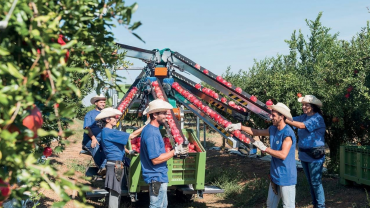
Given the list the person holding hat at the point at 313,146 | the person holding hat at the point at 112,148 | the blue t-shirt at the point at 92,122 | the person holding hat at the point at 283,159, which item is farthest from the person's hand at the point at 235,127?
the blue t-shirt at the point at 92,122

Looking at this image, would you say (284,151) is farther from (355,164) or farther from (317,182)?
(355,164)

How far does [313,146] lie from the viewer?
6.19m

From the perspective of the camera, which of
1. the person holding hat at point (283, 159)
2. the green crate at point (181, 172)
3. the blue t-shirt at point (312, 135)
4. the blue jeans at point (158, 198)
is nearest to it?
the blue jeans at point (158, 198)

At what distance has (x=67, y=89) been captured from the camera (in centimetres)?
221


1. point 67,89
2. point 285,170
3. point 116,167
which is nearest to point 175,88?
point 116,167

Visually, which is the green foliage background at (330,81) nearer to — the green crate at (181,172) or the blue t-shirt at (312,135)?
the blue t-shirt at (312,135)

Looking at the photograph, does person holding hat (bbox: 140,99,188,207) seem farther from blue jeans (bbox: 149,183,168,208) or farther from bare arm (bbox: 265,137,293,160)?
bare arm (bbox: 265,137,293,160)

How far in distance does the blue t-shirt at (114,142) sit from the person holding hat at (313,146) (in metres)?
2.56

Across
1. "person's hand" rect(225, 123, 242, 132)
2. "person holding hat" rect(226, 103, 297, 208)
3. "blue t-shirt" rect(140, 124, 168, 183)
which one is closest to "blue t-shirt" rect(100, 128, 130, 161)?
"blue t-shirt" rect(140, 124, 168, 183)

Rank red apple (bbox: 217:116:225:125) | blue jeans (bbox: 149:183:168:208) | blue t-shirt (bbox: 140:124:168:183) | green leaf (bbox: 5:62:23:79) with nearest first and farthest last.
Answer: green leaf (bbox: 5:62:23:79)
blue t-shirt (bbox: 140:124:168:183)
blue jeans (bbox: 149:183:168:208)
red apple (bbox: 217:116:225:125)

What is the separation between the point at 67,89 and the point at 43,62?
0.67 feet

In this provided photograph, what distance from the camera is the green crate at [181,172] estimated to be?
6863mm

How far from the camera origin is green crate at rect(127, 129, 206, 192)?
6863 mm

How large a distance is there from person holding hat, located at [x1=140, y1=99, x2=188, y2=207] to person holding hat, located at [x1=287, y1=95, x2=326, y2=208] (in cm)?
219
